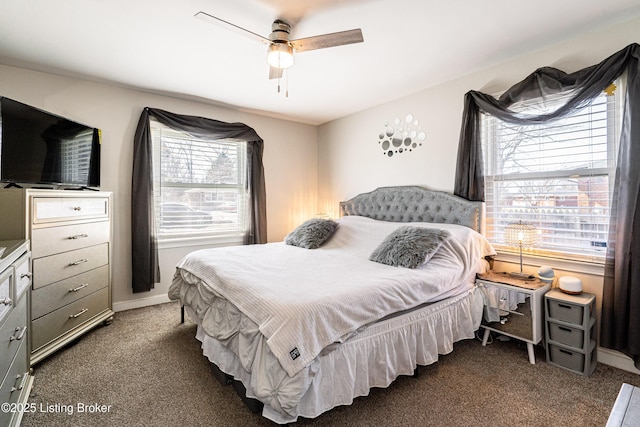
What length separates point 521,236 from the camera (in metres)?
2.42

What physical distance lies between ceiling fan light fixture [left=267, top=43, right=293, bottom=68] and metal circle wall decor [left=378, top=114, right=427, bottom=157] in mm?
1864

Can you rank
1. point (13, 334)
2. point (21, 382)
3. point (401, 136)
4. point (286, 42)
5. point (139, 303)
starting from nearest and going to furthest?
point (13, 334), point (21, 382), point (286, 42), point (139, 303), point (401, 136)

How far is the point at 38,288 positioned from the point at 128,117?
201 cm

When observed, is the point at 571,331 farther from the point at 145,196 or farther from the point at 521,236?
the point at 145,196

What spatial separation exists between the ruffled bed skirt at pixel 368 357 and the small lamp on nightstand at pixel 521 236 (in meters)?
0.60

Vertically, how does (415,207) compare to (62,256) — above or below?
above

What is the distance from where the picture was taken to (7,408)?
1319mm

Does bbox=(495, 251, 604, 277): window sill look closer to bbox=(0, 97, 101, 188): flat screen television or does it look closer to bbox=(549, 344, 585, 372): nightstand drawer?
bbox=(549, 344, 585, 372): nightstand drawer

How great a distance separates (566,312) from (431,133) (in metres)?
2.06

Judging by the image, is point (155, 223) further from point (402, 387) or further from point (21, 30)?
point (402, 387)

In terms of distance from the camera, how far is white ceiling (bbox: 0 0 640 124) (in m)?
1.93

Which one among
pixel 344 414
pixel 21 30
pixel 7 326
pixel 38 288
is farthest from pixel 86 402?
pixel 21 30

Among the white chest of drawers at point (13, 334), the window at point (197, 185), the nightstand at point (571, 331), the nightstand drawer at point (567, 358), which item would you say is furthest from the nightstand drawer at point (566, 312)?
the window at point (197, 185)

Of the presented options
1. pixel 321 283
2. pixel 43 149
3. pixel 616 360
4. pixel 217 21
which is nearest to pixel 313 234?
pixel 321 283
